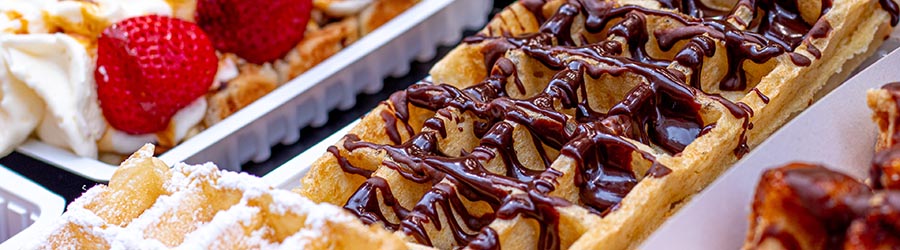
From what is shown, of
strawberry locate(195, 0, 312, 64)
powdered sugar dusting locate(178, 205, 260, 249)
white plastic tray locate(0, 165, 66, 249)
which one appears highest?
powdered sugar dusting locate(178, 205, 260, 249)

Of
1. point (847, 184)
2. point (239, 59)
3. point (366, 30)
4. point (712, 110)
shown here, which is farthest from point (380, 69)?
point (847, 184)

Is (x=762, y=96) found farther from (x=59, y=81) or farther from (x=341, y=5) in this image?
(x=59, y=81)

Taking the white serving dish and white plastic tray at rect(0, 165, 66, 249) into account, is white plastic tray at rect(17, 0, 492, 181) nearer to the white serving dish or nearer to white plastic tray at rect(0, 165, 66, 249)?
white plastic tray at rect(0, 165, 66, 249)

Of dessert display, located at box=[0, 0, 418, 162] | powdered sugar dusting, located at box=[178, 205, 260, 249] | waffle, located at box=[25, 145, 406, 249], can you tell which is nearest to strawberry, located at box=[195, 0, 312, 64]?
dessert display, located at box=[0, 0, 418, 162]

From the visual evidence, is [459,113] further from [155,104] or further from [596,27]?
[155,104]

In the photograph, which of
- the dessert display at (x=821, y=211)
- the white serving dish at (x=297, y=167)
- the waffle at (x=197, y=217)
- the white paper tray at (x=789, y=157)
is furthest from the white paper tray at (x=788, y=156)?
the waffle at (x=197, y=217)

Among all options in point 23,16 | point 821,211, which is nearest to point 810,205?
point 821,211
